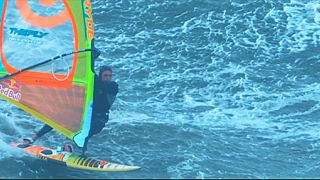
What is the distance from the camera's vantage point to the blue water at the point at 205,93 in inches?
510

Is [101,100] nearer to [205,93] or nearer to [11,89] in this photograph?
[11,89]

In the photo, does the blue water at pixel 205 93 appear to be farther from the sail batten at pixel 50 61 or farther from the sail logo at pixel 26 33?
the sail logo at pixel 26 33

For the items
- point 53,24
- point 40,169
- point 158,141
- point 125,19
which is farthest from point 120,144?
point 125,19

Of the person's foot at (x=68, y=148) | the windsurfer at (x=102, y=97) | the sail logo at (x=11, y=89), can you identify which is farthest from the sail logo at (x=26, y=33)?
the person's foot at (x=68, y=148)

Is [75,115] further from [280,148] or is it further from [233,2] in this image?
[233,2]

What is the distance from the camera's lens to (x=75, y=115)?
12430 mm

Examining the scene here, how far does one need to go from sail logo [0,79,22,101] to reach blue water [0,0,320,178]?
110 cm

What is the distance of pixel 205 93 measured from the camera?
16.9 metres

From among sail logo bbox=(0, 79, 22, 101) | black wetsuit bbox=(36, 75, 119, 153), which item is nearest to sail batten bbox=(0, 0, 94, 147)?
sail logo bbox=(0, 79, 22, 101)

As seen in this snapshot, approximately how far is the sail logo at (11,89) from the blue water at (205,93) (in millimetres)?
1104

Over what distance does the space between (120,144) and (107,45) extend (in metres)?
6.34

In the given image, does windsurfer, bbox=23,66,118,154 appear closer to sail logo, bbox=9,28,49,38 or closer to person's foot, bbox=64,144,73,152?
person's foot, bbox=64,144,73,152

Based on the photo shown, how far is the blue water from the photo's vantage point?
42.5 ft

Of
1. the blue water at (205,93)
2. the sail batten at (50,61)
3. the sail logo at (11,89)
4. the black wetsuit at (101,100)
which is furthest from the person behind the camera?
the blue water at (205,93)
